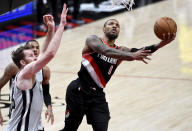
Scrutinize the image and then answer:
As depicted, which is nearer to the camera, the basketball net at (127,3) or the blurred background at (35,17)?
the basketball net at (127,3)

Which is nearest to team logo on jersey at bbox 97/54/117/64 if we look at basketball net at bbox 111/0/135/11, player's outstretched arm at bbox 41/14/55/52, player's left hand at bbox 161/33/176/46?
basketball net at bbox 111/0/135/11

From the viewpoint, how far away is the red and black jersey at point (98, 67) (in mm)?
6430

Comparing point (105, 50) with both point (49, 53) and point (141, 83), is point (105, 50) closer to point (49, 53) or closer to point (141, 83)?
point (49, 53)

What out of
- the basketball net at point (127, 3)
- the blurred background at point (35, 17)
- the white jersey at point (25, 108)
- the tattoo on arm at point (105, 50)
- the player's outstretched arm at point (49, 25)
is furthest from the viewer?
the blurred background at point (35, 17)

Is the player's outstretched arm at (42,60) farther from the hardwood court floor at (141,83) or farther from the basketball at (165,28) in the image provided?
the hardwood court floor at (141,83)

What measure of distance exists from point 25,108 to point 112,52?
1380 millimetres

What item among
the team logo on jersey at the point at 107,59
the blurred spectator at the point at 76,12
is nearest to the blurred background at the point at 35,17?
the blurred spectator at the point at 76,12

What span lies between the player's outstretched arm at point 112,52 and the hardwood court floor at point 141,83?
228cm

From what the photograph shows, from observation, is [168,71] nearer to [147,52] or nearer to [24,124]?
[147,52]

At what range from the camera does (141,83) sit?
10656mm

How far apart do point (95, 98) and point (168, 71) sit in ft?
17.6

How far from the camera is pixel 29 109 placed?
5.13m

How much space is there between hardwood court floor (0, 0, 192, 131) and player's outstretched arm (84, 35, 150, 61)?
7.49 feet

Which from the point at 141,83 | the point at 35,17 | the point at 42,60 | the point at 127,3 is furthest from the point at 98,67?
the point at 35,17
